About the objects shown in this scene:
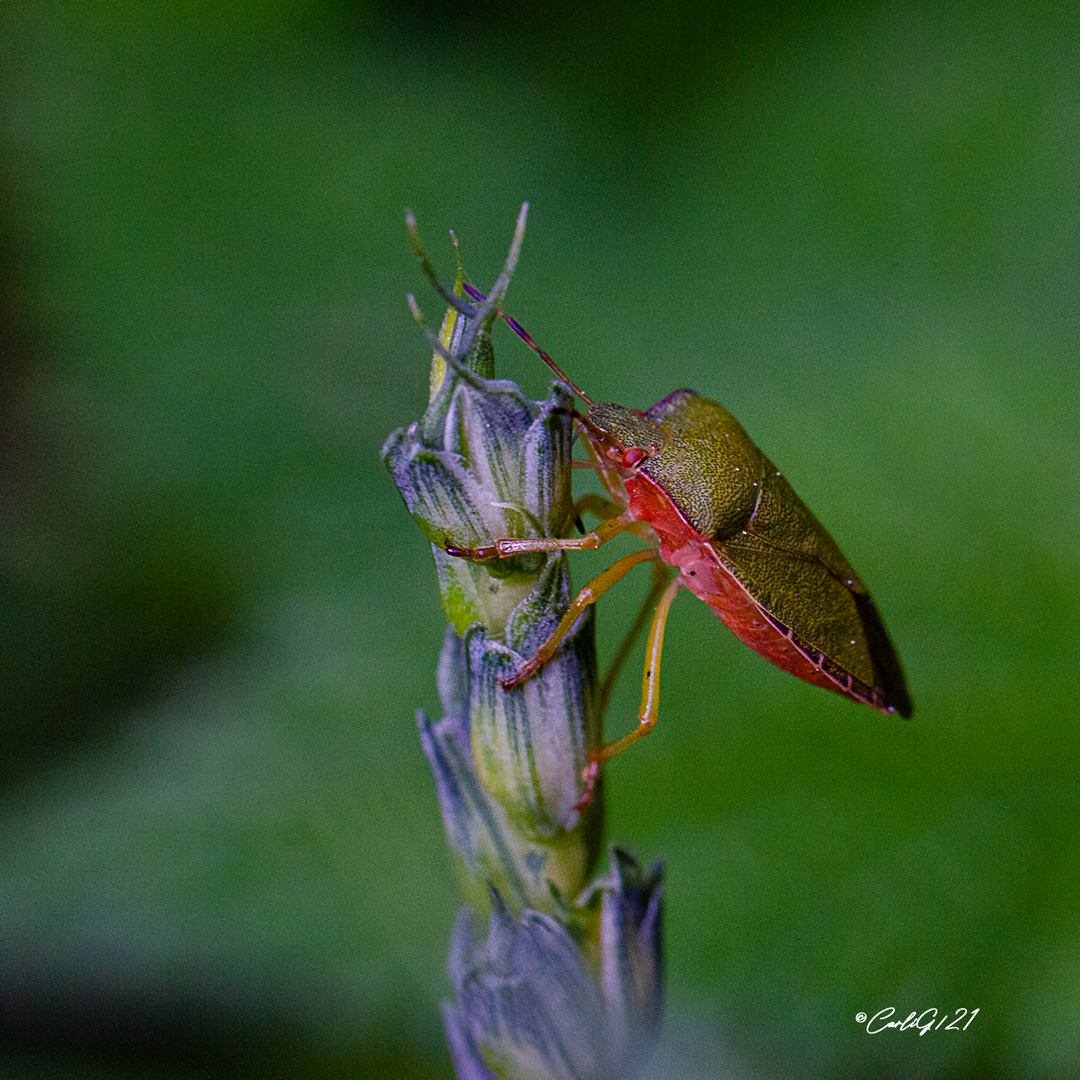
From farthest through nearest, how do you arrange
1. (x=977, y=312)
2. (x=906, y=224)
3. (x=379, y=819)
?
(x=906, y=224) < (x=977, y=312) < (x=379, y=819)

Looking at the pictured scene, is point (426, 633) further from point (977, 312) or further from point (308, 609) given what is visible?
point (977, 312)

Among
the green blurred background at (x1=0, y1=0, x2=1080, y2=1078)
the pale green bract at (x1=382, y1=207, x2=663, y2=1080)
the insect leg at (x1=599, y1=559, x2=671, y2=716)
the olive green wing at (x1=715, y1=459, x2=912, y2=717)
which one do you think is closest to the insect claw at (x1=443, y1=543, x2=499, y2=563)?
the pale green bract at (x1=382, y1=207, x2=663, y2=1080)

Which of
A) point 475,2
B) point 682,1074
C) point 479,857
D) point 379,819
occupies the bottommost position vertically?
point 682,1074

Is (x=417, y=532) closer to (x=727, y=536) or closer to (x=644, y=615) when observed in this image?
(x=644, y=615)

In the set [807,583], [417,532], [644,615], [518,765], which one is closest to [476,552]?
[518,765]

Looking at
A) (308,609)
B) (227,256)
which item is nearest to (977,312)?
(308,609)

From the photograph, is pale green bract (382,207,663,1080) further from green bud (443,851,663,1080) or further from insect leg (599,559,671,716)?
insect leg (599,559,671,716)

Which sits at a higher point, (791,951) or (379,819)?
(379,819)
